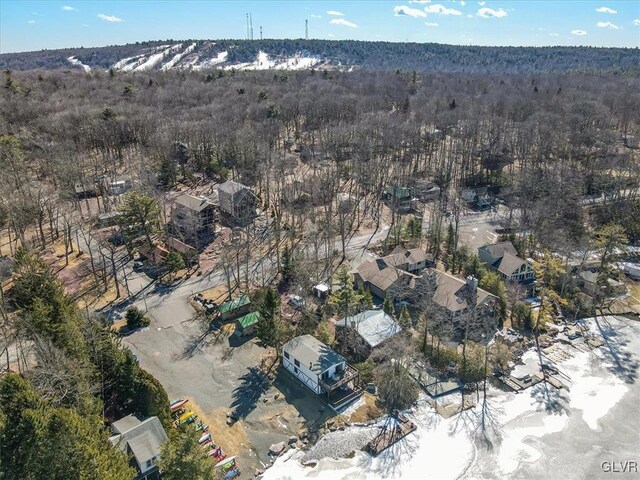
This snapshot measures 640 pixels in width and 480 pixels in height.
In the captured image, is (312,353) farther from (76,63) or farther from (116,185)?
(76,63)

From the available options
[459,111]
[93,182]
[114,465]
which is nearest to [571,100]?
[459,111]

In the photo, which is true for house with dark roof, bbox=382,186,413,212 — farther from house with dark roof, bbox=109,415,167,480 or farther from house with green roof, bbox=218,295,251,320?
house with dark roof, bbox=109,415,167,480

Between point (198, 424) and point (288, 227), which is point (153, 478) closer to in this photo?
point (198, 424)

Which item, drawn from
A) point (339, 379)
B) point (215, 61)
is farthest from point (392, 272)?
point (215, 61)

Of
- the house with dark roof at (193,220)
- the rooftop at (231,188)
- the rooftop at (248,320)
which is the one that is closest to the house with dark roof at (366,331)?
the rooftop at (248,320)

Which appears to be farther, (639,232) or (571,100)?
(571,100)

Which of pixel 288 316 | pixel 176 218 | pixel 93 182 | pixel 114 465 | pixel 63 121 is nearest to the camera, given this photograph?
pixel 114 465
